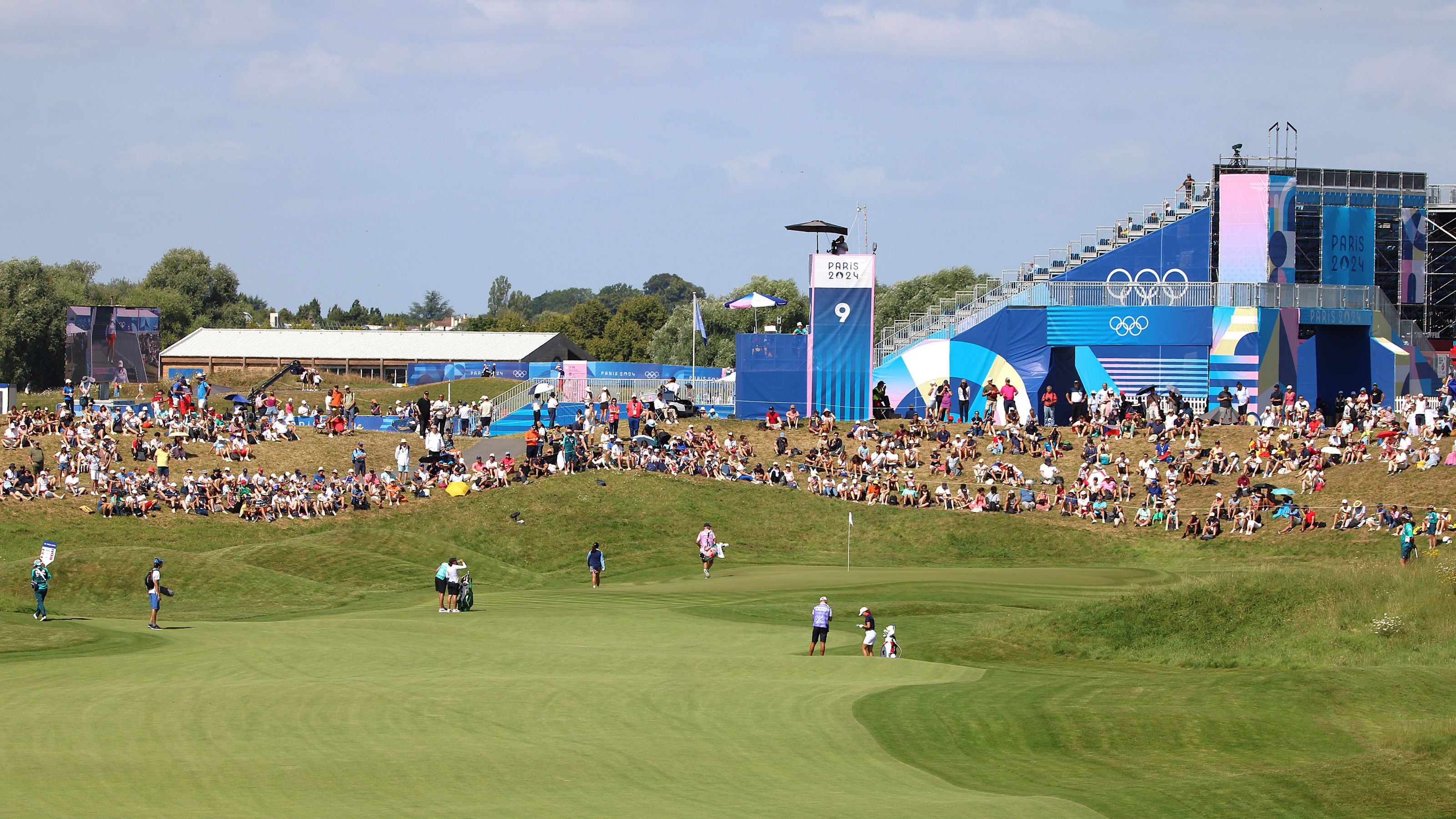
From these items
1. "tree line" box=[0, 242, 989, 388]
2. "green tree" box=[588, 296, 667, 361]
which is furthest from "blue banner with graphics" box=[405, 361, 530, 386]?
"green tree" box=[588, 296, 667, 361]

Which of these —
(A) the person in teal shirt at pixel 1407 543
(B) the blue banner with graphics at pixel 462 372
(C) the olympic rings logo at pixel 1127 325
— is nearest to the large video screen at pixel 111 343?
(B) the blue banner with graphics at pixel 462 372

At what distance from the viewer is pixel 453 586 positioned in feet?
124

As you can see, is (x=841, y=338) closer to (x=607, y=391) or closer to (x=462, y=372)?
(x=607, y=391)

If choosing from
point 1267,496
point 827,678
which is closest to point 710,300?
point 1267,496

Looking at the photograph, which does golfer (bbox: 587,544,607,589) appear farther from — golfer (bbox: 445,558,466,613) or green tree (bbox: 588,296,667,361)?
green tree (bbox: 588,296,667,361)

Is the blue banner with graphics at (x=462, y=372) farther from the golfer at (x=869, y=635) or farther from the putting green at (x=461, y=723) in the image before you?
the golfer at (x=869, y=635)

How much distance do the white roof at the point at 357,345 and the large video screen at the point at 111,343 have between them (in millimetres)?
28014

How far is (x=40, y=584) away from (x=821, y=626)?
19.2 metres

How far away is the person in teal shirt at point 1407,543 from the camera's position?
41.0 metres

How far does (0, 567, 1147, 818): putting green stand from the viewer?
62.9 ft

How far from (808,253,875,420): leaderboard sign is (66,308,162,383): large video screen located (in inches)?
1928

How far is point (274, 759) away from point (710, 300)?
123m

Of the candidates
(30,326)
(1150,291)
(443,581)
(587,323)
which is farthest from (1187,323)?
(587,323)

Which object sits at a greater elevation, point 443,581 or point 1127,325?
point 1127,325
